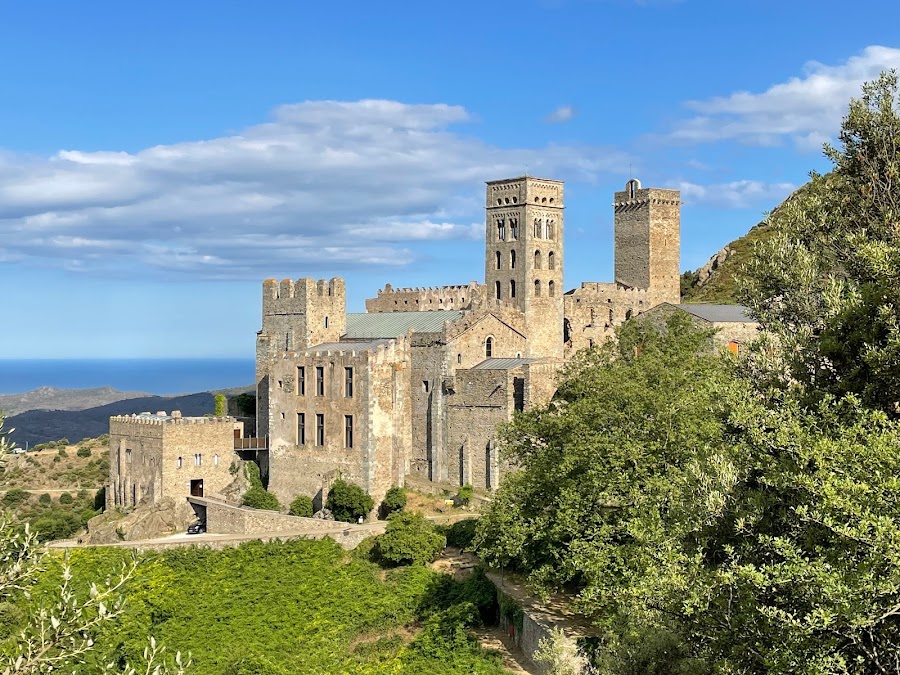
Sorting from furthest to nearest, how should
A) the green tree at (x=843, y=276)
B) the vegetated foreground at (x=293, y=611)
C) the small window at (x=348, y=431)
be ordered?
the small window at (x=348, y=431)
the vegetated foreground at (x=293, y=611)
the green tree at (x=843, y=276)

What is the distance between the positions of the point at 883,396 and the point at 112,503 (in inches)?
1948

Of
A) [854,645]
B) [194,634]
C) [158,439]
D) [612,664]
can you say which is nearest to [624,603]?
[612,664]

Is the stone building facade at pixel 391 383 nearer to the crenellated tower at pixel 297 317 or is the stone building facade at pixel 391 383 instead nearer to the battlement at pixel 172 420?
the crenellated tower at pixel 297 317

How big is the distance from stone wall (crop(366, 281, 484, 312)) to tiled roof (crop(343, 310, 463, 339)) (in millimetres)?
7931

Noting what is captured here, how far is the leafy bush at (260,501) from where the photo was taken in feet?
168

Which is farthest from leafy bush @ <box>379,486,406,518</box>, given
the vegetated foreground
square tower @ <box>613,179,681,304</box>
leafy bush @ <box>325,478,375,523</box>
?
square tower @ <box>613,179,681,304</box>

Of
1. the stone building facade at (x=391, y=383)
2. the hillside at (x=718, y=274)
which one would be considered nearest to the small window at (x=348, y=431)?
the stone building facade at (x=391, y=383)

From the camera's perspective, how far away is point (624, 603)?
76.7 feet

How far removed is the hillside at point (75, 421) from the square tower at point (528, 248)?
71.8 meters

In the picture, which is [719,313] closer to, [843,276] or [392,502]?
[392,502]

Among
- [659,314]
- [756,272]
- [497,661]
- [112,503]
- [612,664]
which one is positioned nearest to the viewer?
[756,272]

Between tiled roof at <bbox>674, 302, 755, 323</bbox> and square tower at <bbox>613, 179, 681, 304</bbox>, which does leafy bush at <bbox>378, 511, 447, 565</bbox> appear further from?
square tower at <bbox>613, 179, 681, 304</bbox>

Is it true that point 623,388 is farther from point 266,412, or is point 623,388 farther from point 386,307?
point 386,307

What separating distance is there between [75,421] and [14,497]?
10053 centimetres
